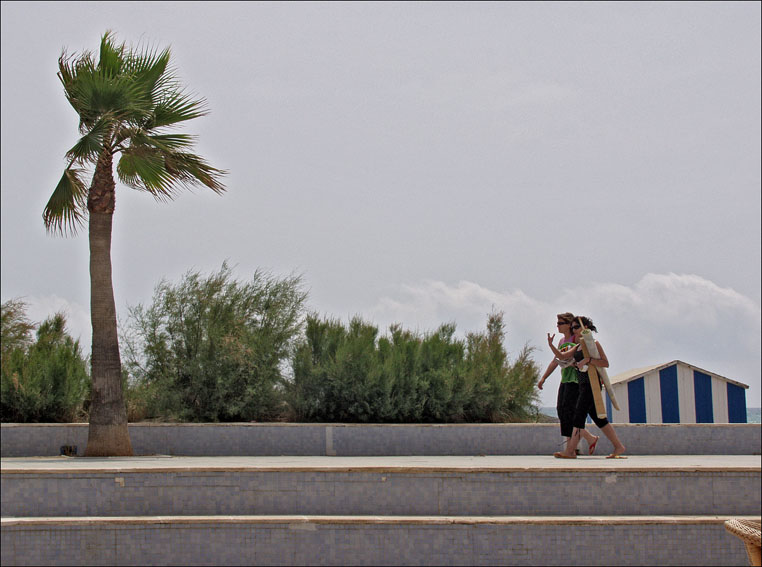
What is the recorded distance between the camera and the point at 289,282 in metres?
15.0

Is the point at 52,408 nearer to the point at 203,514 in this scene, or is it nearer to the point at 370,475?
the point at 203,514

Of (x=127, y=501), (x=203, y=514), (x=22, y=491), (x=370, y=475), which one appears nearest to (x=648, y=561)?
(x=370, y=475)

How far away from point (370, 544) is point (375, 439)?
4510mm

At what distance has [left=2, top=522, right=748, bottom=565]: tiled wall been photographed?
7.79m

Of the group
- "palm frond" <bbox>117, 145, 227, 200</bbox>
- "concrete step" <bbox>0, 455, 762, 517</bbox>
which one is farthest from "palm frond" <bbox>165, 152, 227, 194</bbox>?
"concrete step" <bbox>0, 455, 762, 517</bbox>

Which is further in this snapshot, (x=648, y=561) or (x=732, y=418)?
(x=732, y=418)

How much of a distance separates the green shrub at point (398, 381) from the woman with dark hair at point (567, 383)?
2550 millimetres

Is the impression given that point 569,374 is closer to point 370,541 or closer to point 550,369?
point 550,369

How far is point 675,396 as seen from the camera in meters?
14.2

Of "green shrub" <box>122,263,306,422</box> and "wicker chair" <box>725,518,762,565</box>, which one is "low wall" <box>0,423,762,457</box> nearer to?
"green shrub" <box>122,263,306,422</box>

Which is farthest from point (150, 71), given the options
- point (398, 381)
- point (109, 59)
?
point (398, 381)

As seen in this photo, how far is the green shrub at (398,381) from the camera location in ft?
42.8

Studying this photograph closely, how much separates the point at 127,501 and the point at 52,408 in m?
5.90

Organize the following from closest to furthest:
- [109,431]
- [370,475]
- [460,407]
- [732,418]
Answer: [370,475], [109,431], [460,407], [732,418]
